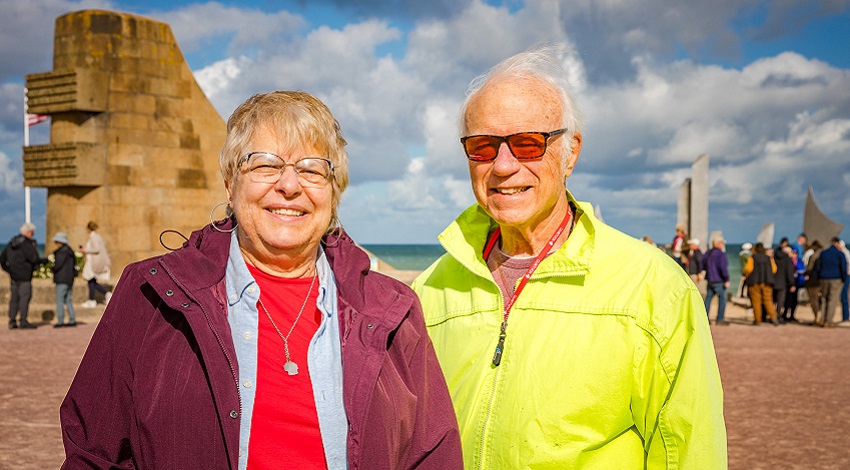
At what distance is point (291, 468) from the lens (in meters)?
1.94

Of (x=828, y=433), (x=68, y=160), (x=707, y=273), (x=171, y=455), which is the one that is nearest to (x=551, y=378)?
(x=171, y=455)

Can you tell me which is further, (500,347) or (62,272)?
(62,272)

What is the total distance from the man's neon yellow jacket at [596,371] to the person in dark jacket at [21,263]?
12705 millimetres

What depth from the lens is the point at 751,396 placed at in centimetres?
844

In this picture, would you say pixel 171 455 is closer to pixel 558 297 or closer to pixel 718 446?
pixel 558 297

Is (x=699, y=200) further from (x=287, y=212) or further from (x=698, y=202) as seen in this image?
(x=287, y=212)

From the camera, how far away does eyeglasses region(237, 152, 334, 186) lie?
2.14 m

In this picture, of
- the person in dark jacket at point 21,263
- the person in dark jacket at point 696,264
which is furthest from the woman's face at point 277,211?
the person in dark jacket at point 696,264

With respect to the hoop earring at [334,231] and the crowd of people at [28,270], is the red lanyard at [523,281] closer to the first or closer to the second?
the hoop earring at [334,231]

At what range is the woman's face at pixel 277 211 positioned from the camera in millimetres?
2146

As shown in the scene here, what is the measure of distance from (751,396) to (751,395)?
59 mm

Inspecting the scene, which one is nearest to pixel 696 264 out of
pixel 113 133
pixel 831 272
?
pixel 831 272

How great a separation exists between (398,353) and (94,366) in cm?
73

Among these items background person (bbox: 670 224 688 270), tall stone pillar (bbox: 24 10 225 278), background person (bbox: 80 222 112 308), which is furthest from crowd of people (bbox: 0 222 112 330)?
background person (bbox: 670 224 688 270)
